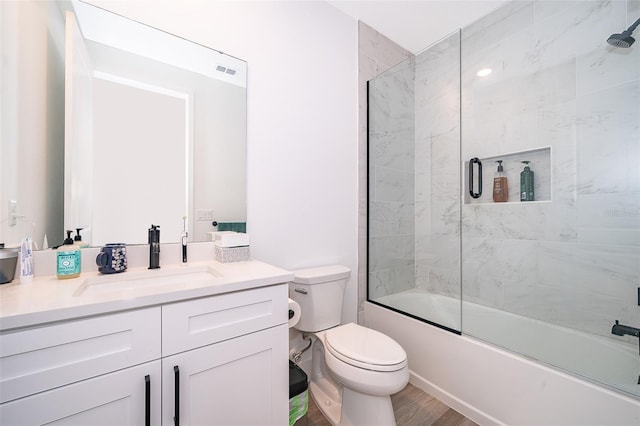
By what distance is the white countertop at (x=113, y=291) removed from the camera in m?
0.68

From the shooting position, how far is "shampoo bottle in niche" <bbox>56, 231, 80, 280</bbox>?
99 cm

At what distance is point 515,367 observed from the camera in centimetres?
133

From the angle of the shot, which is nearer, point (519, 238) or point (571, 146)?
point (571, 146)

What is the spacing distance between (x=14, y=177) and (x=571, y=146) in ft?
8.94

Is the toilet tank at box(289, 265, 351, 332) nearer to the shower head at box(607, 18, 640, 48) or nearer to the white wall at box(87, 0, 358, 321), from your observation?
the white wall at box(87, 0, 358, 321)

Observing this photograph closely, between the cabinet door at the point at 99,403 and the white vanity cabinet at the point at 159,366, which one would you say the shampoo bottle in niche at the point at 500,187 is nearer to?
the white vanity cabinet at the point at 159,366

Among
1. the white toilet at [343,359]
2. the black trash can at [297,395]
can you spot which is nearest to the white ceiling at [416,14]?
the white toilet at [343,359]

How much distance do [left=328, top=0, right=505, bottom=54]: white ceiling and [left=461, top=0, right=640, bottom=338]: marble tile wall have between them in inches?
5.0

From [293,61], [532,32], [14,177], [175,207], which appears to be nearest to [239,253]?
[175,207]

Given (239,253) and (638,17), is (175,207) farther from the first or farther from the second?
(638,17)

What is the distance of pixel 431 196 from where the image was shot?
2.30 meters

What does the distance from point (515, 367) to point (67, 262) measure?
6.48 feet

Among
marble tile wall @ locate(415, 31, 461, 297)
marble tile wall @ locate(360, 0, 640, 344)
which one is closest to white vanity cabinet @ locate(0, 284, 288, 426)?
marble tile wall @ locate(360, 0, 640, 344)

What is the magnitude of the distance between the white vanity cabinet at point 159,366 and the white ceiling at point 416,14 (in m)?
1.98
